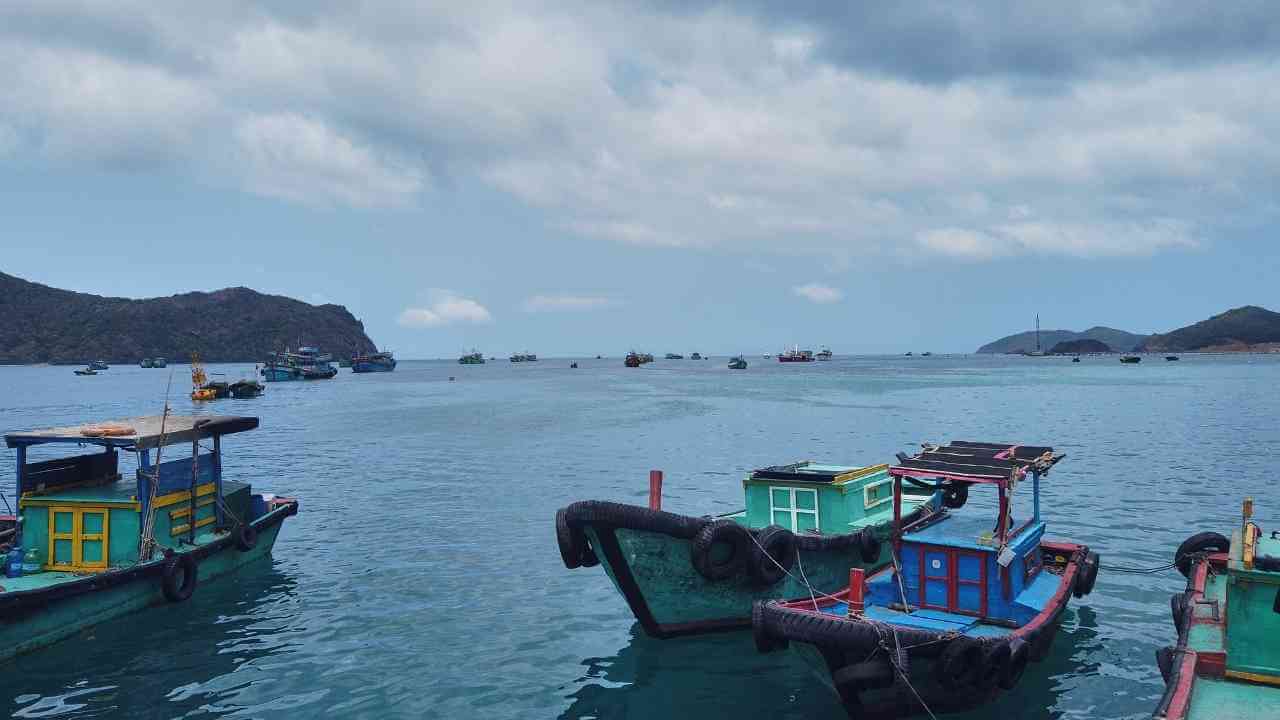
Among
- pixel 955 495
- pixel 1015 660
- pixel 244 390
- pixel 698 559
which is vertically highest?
pixel 244 390

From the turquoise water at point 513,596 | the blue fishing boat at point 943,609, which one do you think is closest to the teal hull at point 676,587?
the turquoise water at point 513,596

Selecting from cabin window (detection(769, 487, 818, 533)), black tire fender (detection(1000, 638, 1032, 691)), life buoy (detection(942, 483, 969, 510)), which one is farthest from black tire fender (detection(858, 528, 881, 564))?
black tire fender (detection(1000, 638, 1032, 691))

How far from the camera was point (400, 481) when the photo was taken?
3672 centimetres

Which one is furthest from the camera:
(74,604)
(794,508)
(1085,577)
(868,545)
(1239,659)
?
(794,508)

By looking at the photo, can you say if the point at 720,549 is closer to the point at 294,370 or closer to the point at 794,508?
the point at 794,508

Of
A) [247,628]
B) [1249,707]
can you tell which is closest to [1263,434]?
[1249,707]

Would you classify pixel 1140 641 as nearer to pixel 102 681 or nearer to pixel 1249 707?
A: pixel 1249 707

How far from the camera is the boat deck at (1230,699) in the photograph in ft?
30.9

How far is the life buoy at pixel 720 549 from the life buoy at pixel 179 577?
37.5 ft

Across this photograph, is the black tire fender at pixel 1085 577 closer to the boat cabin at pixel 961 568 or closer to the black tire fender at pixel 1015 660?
the boat cabin at pixel 961 568

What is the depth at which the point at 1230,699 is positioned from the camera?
9.79 meters

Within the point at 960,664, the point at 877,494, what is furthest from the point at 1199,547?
the point at 960,664

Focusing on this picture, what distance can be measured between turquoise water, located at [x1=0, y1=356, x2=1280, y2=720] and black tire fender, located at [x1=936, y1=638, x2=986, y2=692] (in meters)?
1.85

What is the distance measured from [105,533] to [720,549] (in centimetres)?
1291
